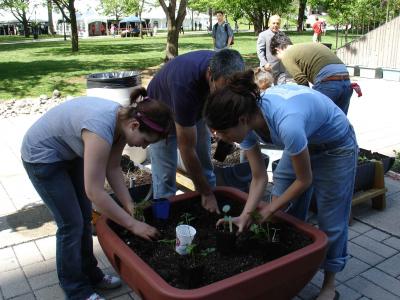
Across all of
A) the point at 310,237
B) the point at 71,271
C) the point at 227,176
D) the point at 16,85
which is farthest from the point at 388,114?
the point at 16,85

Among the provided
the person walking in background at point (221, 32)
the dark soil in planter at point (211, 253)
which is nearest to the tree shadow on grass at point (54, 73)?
the person walking in background at point (221, 32)

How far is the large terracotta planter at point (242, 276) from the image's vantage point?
1.72m

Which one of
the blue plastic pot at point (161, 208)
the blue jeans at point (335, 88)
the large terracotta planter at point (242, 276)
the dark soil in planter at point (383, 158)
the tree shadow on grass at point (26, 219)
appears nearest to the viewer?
the large terracotta planter at point (242, 276)

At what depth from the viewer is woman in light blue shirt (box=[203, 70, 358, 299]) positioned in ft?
6.07

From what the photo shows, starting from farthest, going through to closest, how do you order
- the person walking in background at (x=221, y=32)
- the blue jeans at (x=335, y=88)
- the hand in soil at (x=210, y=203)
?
the person walking in background at (x=221, y=32) < the blue jeans at (x=335, y=88) < the hand in soil at (x=210, y=203)

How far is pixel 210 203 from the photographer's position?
257 cm

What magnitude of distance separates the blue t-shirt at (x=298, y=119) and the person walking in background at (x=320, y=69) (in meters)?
1.53

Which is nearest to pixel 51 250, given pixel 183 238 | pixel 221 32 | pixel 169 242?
pixel 169 242

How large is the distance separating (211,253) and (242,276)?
0.43 m

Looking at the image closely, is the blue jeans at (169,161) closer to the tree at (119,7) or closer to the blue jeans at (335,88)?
the blue jeans at (335,88)

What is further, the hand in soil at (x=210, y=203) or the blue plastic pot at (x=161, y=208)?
the hand in soil at (x=210, y=203)

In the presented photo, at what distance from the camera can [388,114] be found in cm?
692

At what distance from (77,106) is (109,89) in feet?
7.79

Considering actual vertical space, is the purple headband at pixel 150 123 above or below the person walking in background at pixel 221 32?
below
